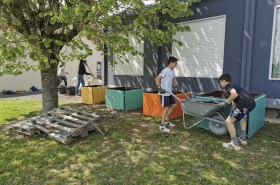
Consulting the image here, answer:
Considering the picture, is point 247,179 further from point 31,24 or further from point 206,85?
point 31,24

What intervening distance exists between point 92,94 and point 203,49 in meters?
A: 4.41

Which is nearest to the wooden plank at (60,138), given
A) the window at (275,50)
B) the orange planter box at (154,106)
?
the orange planter box at (154,106)

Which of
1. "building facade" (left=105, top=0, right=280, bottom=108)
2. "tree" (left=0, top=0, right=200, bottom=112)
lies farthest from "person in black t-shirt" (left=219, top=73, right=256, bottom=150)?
"building facade" (left=105, top=0, right=280, bottom=108)

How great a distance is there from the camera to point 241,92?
12.0 ft

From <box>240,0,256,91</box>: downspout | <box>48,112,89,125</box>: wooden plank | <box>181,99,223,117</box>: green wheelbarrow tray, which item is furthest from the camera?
<box>240,0,256,91</box>: downspout

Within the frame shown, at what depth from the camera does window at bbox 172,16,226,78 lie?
6504 millimetres

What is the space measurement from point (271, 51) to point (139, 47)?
4925 millimetres

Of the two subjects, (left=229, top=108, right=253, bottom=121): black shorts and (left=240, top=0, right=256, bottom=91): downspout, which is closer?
(left=229, top=108, right=253, bottom=121): black shorts

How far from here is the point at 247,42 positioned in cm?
585

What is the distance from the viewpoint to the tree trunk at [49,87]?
549 cm

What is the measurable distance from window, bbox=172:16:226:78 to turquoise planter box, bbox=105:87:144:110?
1.78 m

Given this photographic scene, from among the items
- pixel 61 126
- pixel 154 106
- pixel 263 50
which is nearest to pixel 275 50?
pixel 263 50

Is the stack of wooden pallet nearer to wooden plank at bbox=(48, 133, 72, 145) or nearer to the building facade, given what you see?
wooden plank at bbox=(48, 133, 72, 145)

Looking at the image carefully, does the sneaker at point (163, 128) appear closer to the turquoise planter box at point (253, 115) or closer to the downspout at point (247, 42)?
the turquoise planter box at point (253, 115)
